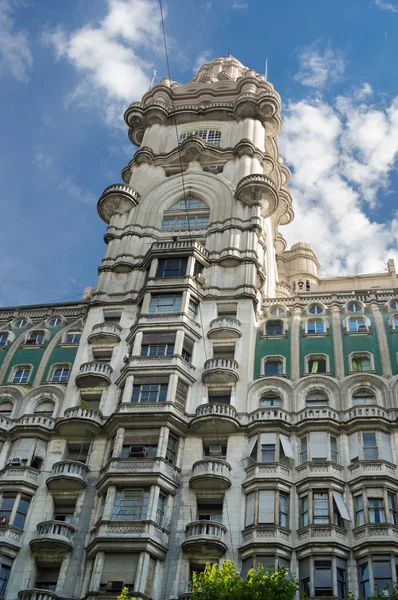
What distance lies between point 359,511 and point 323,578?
15.1ft

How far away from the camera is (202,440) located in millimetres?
47906

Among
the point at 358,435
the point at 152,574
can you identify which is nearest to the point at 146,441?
the point at 152,574

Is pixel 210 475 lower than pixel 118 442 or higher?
lower

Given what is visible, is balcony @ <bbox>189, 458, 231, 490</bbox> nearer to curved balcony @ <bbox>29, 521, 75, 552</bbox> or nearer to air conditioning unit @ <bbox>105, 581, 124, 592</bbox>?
air conditioning unit @ <bbox>105, 581, 124, 592</bbox>

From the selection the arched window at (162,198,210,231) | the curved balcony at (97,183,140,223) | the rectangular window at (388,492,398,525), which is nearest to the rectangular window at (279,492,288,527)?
the rectangular window at (388,492,398,525)

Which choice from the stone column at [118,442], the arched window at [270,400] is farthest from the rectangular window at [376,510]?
the stone column at [118,442]

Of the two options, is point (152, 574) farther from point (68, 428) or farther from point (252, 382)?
point (252, 382)

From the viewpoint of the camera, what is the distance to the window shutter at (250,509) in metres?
43.3

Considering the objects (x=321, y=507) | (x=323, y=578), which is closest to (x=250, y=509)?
(x=321, y=507)

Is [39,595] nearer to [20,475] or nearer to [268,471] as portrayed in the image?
[20,475]

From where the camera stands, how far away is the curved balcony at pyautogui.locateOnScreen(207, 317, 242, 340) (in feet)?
178

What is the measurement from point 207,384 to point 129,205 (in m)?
22.5

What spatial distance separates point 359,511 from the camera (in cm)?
4300

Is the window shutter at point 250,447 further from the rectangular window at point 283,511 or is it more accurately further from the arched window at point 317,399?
the arched window at point 317,399
